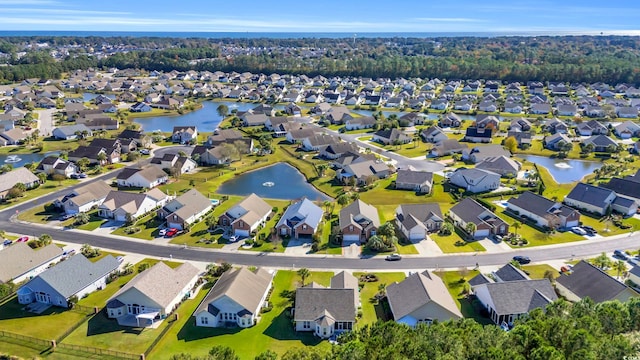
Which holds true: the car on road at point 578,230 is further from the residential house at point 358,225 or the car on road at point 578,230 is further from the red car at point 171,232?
the red car at point 171,232

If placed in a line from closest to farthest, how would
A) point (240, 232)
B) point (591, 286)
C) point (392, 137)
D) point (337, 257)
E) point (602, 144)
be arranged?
point (591, 286) → point (337, 257) → point (240, 232) → point (602, 144) → point (392, 137)

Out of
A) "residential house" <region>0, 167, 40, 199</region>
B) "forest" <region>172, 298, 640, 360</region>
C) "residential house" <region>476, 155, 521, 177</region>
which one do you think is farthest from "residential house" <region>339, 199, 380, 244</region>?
"residential house" <region>0, 167, 40, 199</region>

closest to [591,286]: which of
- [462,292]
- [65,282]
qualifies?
[462,292]

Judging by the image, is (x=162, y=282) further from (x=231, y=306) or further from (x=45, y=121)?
(x=45, y=121)

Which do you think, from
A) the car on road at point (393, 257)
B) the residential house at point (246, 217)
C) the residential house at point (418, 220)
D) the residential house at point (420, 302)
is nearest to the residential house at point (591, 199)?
the residential house at point (418, 220)

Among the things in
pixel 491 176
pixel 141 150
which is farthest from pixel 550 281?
pixel 141 150

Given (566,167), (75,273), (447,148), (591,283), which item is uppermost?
(447,148)
